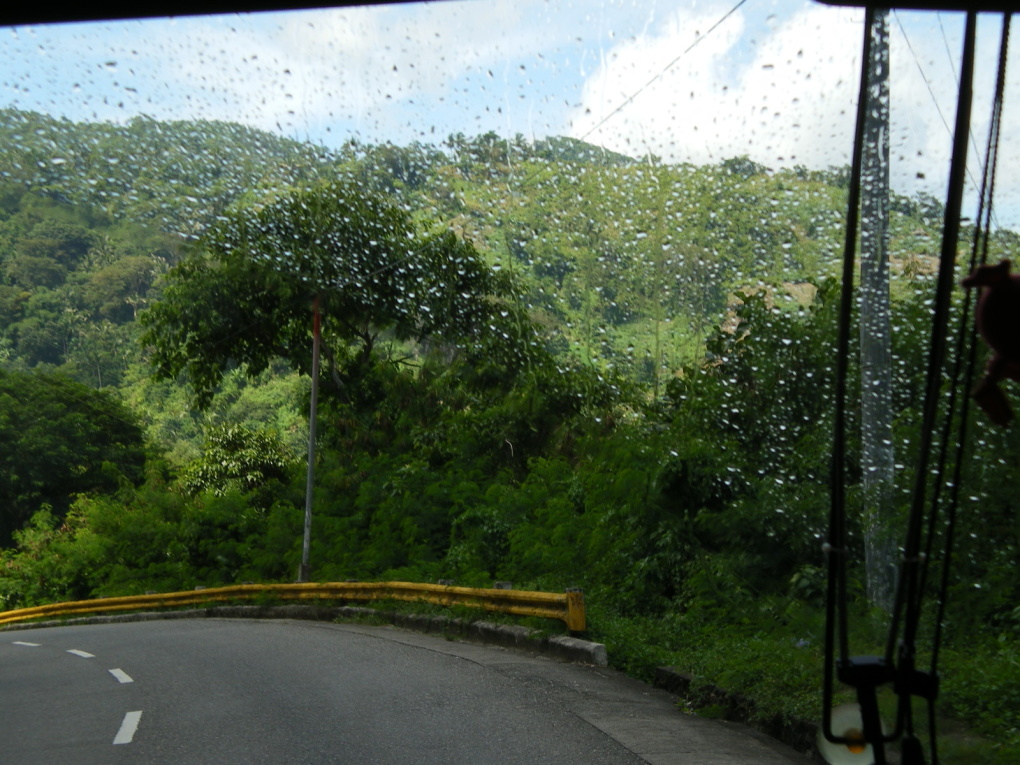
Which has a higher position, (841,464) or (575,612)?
(841,464)

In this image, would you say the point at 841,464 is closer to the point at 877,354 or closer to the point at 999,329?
the point at 999,329

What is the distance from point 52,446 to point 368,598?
3929cm

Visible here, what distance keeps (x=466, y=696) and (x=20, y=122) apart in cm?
1777

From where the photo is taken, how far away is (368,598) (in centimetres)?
1847

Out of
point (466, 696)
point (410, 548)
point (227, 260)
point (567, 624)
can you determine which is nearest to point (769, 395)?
point (567, 624)

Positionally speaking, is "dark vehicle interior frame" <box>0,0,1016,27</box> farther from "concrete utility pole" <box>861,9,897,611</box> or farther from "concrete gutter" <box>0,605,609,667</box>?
"concrete gutter" <box>0,605,609,667</box>

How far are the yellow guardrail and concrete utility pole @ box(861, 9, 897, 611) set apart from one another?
3.33 m

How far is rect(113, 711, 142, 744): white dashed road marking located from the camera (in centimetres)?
720

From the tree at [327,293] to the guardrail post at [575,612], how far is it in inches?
584

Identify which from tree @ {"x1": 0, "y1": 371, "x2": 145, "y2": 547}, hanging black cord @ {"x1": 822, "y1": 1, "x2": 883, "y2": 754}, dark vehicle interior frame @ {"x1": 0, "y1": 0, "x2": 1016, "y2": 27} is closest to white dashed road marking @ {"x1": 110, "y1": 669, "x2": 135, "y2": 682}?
dark vehicle interior frame @ {"x1": 0, "y1": 0, "x2": 1016, "y2": 27}

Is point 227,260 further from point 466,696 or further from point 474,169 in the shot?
point 466,696

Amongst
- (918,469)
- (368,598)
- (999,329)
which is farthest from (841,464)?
(368,598)

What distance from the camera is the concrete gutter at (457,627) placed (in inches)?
427

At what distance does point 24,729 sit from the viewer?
7.80 m
